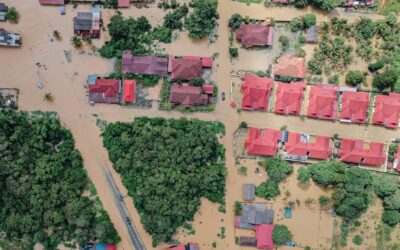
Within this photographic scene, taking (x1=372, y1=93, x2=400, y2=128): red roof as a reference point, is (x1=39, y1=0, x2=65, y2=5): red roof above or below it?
above

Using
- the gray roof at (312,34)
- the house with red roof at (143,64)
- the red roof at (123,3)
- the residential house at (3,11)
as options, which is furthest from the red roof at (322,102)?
the residential house at (3,11)

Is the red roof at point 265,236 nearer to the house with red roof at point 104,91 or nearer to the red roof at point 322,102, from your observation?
the red roof at point 322,102

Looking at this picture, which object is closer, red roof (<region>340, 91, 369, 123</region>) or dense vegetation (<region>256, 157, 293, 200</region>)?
dense vegetation (<region>256, 157, 293, 200</region>)

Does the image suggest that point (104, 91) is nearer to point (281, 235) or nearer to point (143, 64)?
point (143, 64)

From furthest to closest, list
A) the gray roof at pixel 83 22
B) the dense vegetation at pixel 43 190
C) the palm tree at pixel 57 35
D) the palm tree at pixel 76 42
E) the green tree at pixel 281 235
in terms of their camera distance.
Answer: the palm tree at pixel 57 35
the palm tree at pixel 76 42
the gray roof at pixel 83 22
the green tree at pixel 281 235
the dense vegetation at pixel 43 190

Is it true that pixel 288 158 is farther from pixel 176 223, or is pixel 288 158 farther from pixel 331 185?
pixel 176 223

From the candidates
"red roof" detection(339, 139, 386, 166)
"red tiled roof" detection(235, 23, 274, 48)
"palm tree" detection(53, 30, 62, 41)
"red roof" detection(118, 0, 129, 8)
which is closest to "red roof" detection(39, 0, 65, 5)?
"palm tree" detection(53, 30, 62, 41)

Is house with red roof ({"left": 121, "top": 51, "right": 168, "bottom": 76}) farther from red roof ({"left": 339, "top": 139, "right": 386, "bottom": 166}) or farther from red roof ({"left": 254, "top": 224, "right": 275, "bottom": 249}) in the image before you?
red roof ({"left": 339, "top": 139, "right": 386, "bottom": 166})
